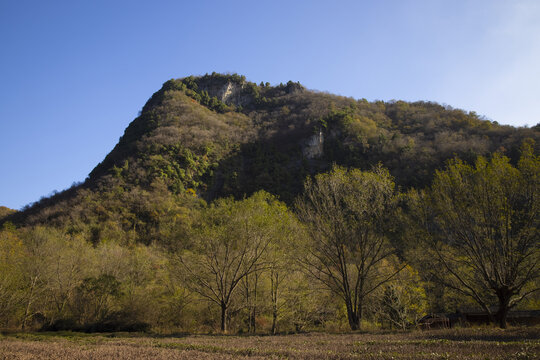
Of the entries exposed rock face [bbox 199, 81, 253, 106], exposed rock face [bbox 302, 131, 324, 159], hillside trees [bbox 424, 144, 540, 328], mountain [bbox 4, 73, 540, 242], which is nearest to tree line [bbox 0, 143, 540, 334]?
hillside trees [bbox 424, 144, 540, 328]

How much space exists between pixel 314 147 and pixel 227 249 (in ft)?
243

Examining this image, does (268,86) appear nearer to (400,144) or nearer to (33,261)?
(400,144)

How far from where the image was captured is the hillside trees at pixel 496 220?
1595 centimetres

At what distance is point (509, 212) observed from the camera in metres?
16.2

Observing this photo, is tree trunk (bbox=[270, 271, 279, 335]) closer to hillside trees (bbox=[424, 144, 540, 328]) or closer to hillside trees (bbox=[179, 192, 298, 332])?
hillside trees (bbox=[179, 192, 298, 332])

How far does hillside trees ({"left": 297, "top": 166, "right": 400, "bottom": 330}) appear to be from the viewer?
2105 cm

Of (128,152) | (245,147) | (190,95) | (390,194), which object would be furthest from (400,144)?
(190,95)

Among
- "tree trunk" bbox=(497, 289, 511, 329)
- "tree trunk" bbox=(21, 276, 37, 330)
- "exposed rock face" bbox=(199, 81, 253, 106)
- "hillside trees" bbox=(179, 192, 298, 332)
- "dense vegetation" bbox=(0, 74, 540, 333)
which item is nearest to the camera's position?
"tree trunk" bbox=(497, 289, 511, 329)

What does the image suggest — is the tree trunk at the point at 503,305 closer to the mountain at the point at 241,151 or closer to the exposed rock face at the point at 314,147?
the mountain at the point at 241,151

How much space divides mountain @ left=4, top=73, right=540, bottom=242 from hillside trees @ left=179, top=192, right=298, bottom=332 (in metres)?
33.0

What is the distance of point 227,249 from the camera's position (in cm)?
2277

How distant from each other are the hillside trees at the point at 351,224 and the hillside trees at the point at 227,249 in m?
3.49

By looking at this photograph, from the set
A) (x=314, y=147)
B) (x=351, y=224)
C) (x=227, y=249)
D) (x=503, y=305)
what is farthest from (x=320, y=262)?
(x=314, y=147)

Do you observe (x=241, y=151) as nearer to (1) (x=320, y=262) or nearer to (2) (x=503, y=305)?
(1) (x=320, y=262)
